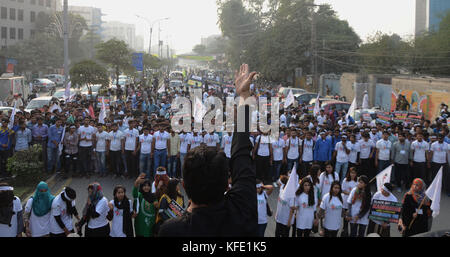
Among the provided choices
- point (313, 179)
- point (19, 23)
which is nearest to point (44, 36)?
point (19, 23)

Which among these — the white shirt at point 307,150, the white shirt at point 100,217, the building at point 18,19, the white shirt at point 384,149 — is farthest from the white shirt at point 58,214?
the building at point 18,19

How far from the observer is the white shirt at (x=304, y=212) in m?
7.40

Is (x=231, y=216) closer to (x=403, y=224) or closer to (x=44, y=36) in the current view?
(x=403, y=224)

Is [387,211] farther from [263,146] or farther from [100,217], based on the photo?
[263,146]

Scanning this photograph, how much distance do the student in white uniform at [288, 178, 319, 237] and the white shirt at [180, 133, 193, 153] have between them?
5397mm

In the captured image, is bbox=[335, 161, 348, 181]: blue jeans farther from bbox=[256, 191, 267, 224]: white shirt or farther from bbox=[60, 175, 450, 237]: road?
bbox=[256, 191, 267, 224]: white shirt

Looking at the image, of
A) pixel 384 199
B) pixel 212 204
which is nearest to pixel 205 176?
pixel 212 204

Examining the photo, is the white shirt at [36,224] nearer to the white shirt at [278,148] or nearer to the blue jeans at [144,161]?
the blue jeans at [144,161]

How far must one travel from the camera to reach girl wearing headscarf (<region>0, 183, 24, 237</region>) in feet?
20.0

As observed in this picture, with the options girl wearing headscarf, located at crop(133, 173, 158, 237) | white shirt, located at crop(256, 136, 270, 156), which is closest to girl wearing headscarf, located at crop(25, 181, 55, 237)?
girl wearing headscarf, located at crop(133, 173, 158, 237)

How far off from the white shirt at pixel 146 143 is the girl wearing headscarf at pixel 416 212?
704cm
